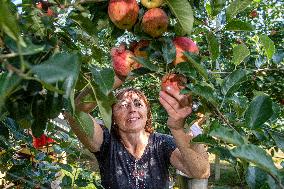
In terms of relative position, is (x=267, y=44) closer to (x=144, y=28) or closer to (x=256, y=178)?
(x=144, y=28)

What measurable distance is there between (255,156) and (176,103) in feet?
1.59

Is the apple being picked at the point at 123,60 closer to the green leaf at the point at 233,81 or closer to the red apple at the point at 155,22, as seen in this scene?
the red apple at the point at 155,22

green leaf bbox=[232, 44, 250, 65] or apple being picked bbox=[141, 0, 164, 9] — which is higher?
apple being picked bbox=[141, 0, 164, 9]

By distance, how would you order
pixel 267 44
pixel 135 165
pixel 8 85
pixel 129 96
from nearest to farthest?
pixel 8 85 < pixel 267 44 < pixel 135 165 < pixel 129 96

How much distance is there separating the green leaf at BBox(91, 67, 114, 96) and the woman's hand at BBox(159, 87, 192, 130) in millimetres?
277

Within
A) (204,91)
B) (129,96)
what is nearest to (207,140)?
(204,91)

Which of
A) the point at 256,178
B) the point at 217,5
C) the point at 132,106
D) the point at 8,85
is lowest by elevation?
the point at 256,178

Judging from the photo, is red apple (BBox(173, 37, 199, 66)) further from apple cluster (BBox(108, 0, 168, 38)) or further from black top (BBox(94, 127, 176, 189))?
black top (BBox(94, 127, 176, 189))

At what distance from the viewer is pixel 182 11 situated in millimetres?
942

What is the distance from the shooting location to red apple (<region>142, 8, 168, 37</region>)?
973 mm

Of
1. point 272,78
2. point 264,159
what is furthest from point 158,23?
point 272,78

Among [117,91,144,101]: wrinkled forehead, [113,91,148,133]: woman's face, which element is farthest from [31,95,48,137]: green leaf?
[117,91,144,101]: wrinkled forehead

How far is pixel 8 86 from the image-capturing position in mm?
607

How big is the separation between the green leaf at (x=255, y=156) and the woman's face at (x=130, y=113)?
5.34 feet
